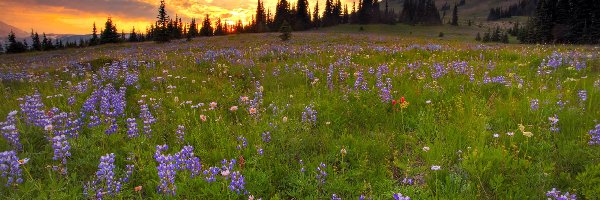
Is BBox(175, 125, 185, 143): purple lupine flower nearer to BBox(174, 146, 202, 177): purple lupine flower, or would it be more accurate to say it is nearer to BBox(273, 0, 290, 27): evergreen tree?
BBox(174, 146, 202, 177): purple lupine flower

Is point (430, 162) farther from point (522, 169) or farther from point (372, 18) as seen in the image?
point (372, 18)

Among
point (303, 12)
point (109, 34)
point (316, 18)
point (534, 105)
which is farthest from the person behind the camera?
point (316, 18)

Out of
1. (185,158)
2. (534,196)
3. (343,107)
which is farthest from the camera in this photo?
(343,107)

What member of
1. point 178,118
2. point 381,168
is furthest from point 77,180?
point 381,168

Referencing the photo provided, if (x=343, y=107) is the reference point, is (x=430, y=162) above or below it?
below

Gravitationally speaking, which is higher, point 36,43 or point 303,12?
point 303,12

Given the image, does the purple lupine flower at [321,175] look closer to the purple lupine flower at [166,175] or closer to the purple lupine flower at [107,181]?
the purple lupine flower at [166,175]

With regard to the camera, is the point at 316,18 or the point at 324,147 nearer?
the point at 324,147

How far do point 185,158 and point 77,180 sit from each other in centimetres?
145

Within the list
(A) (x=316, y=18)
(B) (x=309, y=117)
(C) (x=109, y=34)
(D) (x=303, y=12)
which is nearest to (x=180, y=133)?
(B) (x=309, y=117)

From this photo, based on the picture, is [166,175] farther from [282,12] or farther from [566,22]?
[282,12]

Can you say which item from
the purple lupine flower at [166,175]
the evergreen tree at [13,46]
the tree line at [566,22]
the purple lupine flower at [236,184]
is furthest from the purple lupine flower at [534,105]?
the evergreen tree at [13,46]

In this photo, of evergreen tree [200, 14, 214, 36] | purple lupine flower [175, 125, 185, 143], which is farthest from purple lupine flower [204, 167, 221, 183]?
evergreen tree [200, 14, 214, 36]

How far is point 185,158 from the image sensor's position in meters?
3.91
